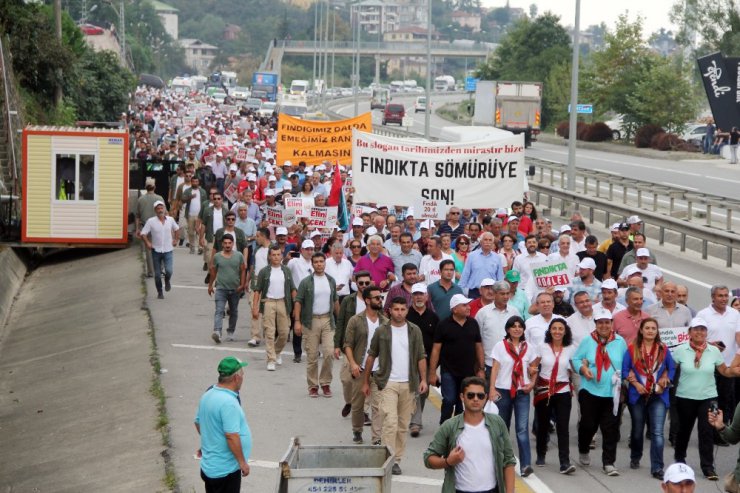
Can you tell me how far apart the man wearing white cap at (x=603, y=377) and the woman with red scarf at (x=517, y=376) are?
0.42m

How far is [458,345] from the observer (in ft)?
40.8

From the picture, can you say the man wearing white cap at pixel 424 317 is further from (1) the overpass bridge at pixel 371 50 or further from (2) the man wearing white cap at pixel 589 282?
(1) the overpass bridge at pixel 371 50

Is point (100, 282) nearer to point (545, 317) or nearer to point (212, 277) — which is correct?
point (212, 277)

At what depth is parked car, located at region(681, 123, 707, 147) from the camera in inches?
2534

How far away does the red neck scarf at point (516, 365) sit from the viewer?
1200 centimetres

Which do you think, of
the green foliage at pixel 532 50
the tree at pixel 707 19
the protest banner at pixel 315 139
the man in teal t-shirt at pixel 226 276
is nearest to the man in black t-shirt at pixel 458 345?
the man in teal t-shirt at pixel 226 276

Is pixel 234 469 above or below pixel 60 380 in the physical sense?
above

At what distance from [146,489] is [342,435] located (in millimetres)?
2290

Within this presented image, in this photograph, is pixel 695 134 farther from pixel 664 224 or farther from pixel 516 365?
pixel 516 365

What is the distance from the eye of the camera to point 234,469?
30.9 feet

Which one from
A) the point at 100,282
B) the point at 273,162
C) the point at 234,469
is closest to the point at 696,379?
the point at 234,469

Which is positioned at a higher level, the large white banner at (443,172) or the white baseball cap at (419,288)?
the large white banner at (443,172)

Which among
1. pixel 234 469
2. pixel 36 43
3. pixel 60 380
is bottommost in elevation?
pixel 60 380

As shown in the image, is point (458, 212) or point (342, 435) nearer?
point (342, 435)
